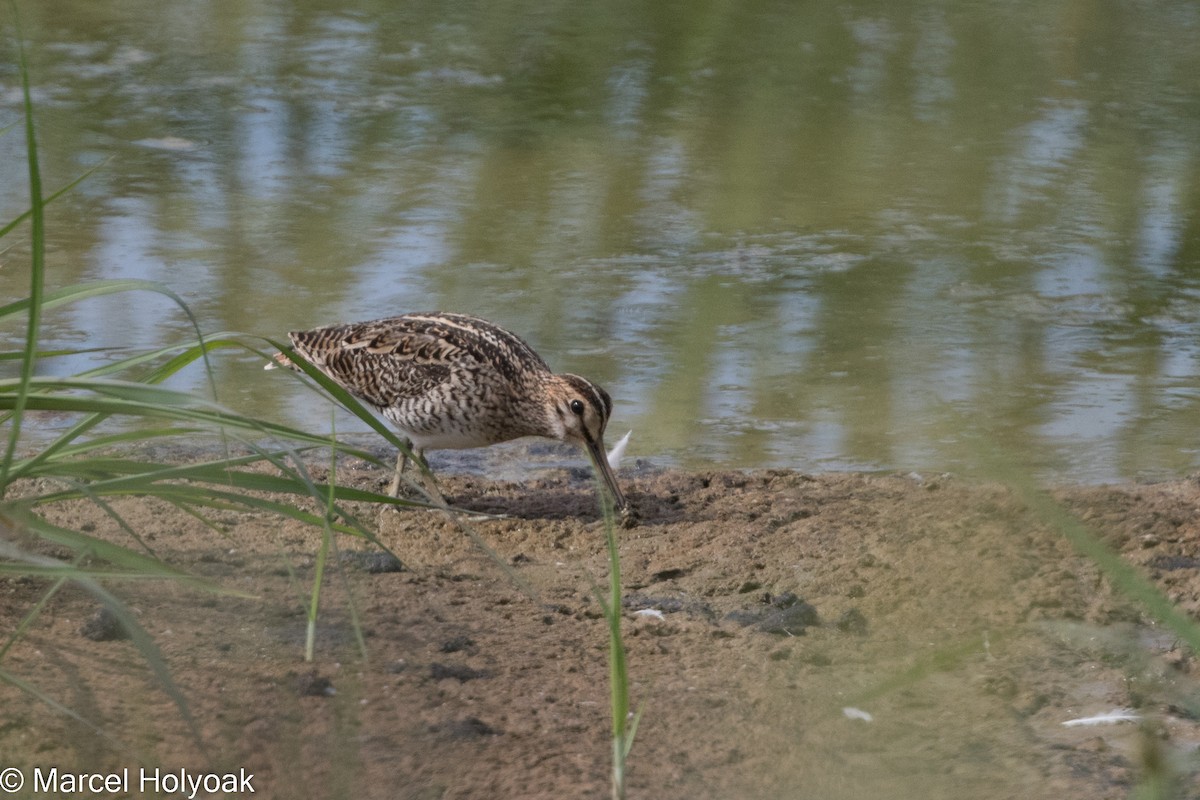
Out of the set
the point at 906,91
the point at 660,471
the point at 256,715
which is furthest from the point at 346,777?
the point at 906,91

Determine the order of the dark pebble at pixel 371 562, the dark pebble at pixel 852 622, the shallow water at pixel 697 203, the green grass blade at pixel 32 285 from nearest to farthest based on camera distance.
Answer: the green grass blade at pixel 32 285 → the dark pebble at pixel 852 622 → the dark pebble at pixel 371 562 → the shallow water at pixel 697 203

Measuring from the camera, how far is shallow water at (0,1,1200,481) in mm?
7629

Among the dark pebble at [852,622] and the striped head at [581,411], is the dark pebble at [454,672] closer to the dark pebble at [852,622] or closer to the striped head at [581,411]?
the dark pebble at [852,622]

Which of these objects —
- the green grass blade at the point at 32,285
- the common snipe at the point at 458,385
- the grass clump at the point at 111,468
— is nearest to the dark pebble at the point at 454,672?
the grass clump at the point at 111,468

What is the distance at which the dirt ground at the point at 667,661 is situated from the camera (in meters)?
3.47

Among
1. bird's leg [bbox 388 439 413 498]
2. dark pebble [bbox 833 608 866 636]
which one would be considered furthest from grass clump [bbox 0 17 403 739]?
bird's leg [bbox 388 439 413 498]

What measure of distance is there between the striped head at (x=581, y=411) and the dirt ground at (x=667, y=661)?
0.63 metres

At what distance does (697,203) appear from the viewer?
10336 mm

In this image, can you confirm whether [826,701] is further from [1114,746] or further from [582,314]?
[582,314]

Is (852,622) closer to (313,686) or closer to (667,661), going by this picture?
(667,661)

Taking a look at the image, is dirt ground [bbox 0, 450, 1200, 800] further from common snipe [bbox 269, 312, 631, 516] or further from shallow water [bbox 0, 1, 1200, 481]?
shallow water [bbox 0, 1, 1200, 481]

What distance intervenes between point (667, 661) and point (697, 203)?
6.32 m

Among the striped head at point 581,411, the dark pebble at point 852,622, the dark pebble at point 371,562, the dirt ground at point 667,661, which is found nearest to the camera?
the dirt ground at point 667,661

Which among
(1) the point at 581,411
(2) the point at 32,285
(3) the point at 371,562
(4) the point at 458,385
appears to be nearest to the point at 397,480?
(4) the point at 458,385
